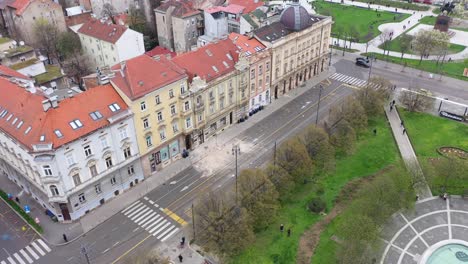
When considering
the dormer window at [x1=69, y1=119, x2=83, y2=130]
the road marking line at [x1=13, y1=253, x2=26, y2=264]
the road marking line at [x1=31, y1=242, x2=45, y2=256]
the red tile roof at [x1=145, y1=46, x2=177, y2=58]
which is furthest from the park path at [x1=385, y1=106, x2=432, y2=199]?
the road marking line at [x1=13, y1=253, x2=26, y2=264]

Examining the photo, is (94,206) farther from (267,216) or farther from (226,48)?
(226,48)

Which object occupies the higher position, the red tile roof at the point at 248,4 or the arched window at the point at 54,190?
the red tile roof at the point at 248,4

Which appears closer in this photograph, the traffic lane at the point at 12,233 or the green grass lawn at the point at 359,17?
the traffic lane at the point at 12,233

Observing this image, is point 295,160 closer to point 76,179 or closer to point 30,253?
point 76,179

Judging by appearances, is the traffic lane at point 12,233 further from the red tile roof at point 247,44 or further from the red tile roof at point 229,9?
the red tile roof at point 229,9

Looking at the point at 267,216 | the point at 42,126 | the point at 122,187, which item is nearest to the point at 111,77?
the point at 42,126

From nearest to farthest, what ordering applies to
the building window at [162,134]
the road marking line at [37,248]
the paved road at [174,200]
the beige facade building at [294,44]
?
the road marking line at [37,248] < the paved road at [174,200] < the building window at [162,134] < the beige facade building at [294,44]

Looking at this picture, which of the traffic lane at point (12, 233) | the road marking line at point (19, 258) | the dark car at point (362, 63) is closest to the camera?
the road marking line at point (19, 258)

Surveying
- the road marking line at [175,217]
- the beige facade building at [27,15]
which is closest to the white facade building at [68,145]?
the road marking line at [175,217]

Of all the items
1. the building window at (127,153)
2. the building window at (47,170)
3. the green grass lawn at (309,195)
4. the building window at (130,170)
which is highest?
the building window at (47,170)
